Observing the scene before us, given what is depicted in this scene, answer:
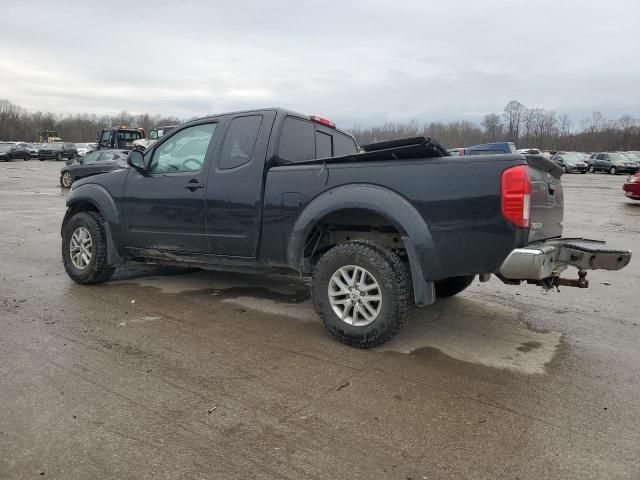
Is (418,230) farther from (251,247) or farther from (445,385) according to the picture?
(251,247)

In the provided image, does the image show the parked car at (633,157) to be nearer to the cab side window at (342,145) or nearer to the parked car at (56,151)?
the cab side window at (342,145)

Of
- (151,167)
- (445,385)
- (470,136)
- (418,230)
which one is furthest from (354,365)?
(470,136)

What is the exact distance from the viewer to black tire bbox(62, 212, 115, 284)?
5.82 metres

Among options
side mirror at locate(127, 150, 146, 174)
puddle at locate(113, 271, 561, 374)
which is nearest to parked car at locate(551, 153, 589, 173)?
puddle at locate(113, 271, 561, 374)

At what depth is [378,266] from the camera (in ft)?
12.9

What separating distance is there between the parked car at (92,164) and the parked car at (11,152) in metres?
30.7

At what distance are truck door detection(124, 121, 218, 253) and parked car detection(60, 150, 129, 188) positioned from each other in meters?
15.5

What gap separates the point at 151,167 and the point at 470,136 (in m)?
96.7

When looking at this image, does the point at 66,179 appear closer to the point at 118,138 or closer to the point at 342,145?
A: the point at 118,138

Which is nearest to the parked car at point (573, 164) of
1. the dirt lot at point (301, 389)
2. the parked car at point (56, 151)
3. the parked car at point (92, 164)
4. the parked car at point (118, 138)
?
the parked car at point (118, 138)

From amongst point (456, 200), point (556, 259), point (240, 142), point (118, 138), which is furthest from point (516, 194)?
point (118, 138)

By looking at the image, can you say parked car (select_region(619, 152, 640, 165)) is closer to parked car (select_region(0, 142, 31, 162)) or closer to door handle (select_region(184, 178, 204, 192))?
door handle (select_region(184, 178, 204, 192))

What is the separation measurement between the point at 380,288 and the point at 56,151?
57.1 m

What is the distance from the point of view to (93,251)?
19.1 feet
